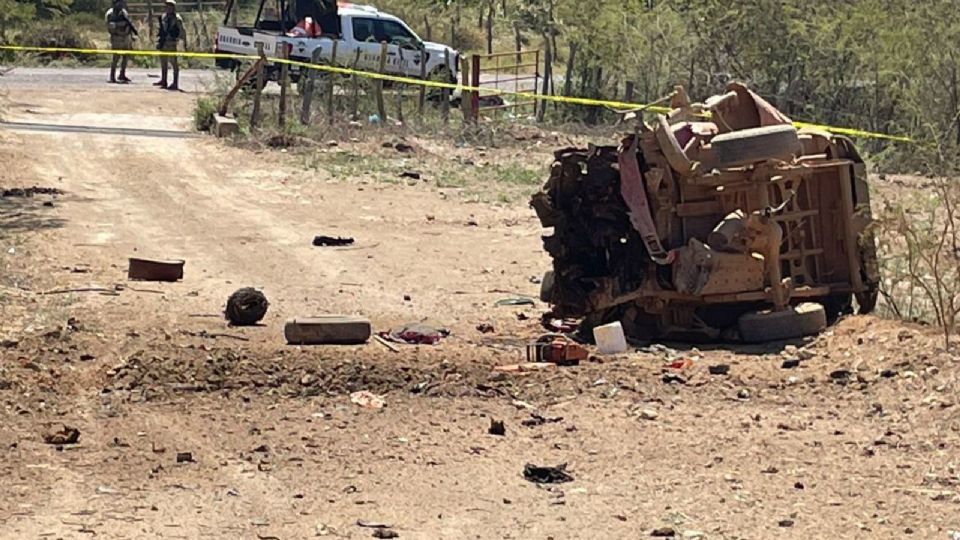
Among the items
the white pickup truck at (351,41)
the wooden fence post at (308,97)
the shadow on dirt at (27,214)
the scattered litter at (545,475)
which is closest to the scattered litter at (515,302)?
the scattered litter at (545,475)

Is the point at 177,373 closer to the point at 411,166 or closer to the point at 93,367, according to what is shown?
the point at 93,367

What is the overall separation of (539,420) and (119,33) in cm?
2663

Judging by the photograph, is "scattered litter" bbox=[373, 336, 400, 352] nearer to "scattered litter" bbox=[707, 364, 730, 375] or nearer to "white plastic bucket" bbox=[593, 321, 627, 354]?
"white plastic bucket" bbox=[593, 321, 627, 354]

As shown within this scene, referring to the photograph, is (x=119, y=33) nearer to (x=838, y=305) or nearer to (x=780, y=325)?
(x=838, y=305)

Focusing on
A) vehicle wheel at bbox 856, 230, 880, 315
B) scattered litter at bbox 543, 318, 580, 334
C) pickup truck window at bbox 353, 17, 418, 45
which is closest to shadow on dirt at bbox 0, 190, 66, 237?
scattered litter at bbox 543, 318, 580, 334

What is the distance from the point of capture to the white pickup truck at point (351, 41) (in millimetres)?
32031

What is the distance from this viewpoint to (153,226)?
53.8 ft

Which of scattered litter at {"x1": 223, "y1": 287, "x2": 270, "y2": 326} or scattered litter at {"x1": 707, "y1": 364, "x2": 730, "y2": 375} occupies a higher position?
scattered litter at {"x1": 223, "y1": 287, "x2": 270, "y2": 326}

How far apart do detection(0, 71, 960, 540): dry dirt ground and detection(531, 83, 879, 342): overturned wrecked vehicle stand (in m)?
0.39

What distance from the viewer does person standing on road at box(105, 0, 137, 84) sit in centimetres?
3194

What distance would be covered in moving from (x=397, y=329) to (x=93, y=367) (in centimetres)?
222

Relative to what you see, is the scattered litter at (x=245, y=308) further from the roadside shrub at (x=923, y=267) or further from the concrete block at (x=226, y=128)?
the concrete block at (x=226, y=128)

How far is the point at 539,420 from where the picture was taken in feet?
27.9

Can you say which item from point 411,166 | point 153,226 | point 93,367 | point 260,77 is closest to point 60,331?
point 93,367
